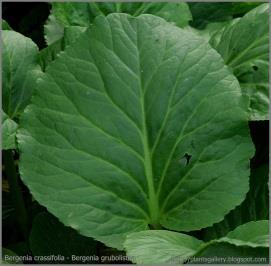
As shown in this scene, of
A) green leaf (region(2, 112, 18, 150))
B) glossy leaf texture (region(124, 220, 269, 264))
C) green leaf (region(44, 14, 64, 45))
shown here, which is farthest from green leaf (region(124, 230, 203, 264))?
green leaf (region(44, 14, 64, 45))

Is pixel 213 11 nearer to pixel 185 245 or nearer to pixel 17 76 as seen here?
pixel 17 76

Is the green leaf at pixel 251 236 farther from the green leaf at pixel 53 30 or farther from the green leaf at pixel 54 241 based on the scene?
the green leaf at pixel 53 30

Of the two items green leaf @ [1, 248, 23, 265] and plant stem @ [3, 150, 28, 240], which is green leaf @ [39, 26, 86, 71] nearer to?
plant stem @ [3, 150, 28, 240]

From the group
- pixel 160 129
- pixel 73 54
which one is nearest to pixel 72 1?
pixel 73 54

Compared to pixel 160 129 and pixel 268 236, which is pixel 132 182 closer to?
pixel 160 129

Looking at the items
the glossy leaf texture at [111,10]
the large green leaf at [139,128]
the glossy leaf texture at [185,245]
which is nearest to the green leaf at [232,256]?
the glossy leaf texture at [185,245]

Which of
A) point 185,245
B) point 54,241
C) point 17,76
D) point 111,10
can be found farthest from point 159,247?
point 111,10
